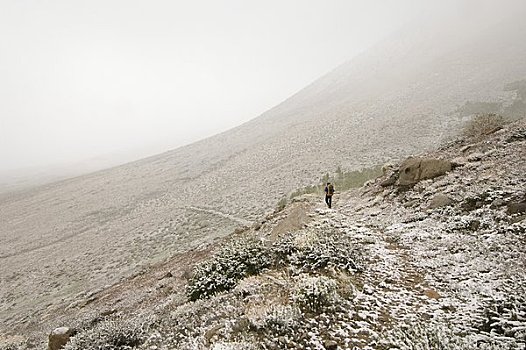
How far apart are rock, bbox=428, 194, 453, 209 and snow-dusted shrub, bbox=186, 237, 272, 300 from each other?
6.41 meters

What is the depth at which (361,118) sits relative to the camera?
1759 inches

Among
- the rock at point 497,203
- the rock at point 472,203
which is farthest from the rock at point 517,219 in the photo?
the rock at point 472,203

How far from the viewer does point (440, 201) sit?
12094mm

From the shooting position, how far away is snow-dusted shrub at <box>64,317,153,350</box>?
25.1 ft

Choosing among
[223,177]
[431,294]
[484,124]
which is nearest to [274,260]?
[431,294]

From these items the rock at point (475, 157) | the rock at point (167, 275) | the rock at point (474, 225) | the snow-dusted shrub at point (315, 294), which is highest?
the snow-dusted shrub at point (315, 294)

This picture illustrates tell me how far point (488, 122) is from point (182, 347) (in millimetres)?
20792

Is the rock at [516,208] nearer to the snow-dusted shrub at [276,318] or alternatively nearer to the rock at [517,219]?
the rock at [517,219]

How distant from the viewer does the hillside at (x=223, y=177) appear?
874 inches

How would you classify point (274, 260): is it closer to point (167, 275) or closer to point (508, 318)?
point (508, 318)

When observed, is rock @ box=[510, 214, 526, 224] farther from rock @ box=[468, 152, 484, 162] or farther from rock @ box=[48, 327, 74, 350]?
rock @ box=[48, 327, 74, 350]

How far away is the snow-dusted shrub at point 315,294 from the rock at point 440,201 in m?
6.66

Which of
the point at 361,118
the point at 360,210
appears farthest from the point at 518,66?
the point at 360,210

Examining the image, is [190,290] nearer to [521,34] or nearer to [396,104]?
[396,104]
